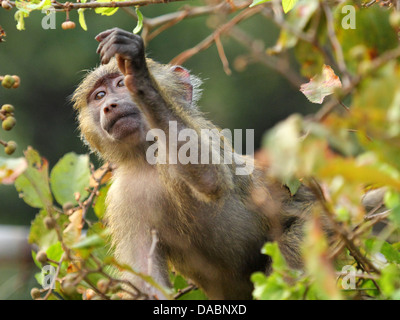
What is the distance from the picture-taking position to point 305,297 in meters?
1.44

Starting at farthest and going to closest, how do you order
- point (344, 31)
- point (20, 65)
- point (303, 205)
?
point (20, 65)
point (303, 205)
point (344, 31)

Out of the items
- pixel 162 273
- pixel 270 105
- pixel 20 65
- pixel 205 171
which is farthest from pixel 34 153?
pixel 270 105

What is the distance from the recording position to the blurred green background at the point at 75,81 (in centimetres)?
1170

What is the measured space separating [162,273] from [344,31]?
177 centimetres

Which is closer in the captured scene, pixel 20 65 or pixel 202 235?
pixel 202 235

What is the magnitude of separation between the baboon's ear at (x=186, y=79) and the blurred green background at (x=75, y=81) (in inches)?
296

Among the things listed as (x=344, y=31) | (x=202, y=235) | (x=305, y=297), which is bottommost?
(x=305, y=297)

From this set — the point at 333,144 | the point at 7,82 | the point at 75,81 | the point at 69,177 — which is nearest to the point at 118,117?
the point at 69,177

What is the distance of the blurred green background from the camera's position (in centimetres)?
1170

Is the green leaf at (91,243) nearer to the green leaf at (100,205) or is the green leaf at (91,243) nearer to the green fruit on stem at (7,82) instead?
the green fruit on stem at (7,82)

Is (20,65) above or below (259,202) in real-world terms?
above

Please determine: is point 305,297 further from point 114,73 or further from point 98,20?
point 98,20

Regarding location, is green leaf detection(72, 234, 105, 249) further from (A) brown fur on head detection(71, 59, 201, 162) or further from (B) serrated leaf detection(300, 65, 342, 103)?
(A) brown fur on head detection(71, 59, 201, 162)

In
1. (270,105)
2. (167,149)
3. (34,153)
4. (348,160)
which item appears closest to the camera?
(348,160)
